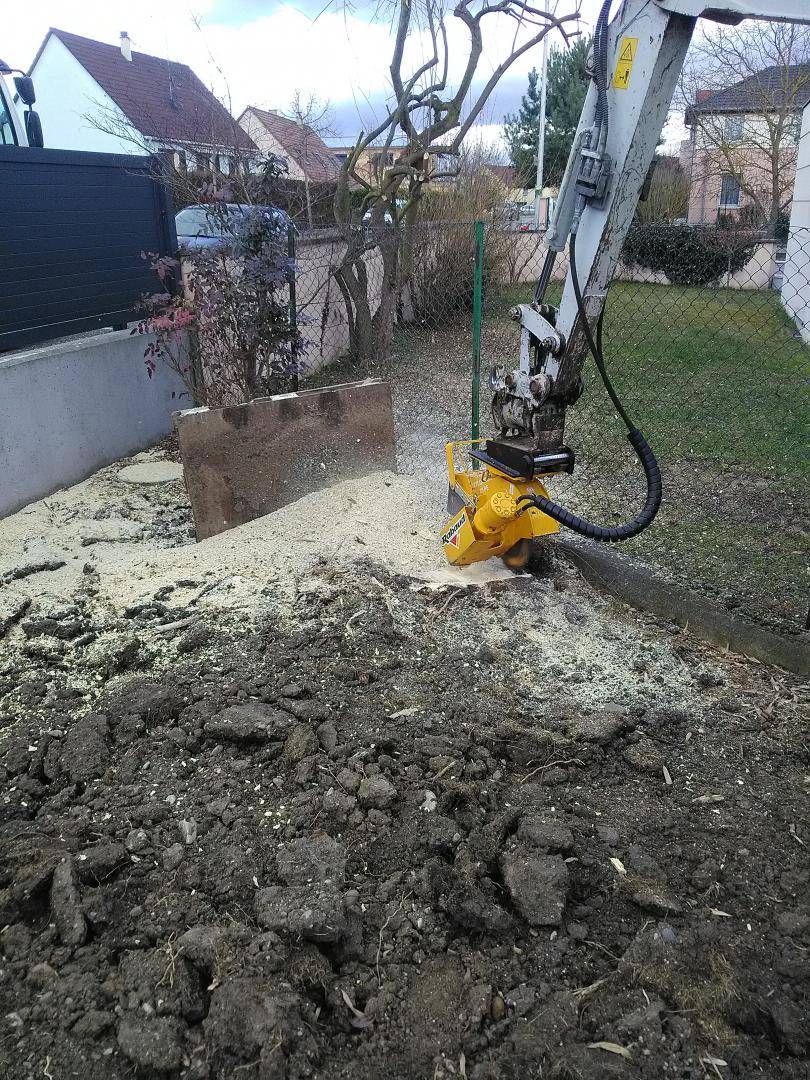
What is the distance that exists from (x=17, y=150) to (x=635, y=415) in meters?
5.48

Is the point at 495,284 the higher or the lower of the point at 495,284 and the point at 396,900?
the higher

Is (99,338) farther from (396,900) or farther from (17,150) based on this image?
(396,900)

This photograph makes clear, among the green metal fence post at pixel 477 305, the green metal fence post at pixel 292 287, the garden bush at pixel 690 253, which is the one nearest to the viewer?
the green metal fence post at pixel 477 305

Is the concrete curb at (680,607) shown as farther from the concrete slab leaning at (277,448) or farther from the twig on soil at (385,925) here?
the twig on soil at (385,925)

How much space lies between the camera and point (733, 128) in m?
25.2

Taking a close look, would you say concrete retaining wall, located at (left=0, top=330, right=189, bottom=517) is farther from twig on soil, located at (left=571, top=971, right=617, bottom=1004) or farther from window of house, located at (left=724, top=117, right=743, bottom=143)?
window of house, located at (left=724, top=117, right=743, bottom=143)

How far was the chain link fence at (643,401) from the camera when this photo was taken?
4.77 m

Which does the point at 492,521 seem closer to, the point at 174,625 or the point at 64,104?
the point at 174,625

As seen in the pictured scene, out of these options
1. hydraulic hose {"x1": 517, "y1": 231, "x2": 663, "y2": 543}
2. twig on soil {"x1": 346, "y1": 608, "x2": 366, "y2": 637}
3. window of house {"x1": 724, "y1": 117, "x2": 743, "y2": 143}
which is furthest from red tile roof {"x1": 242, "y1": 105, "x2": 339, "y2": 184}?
window of house {"x1": 724, "y1": 117, "x2": 743, "y2": 143}

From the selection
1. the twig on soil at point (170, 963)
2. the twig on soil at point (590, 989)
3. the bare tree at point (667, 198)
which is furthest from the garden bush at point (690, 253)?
the twig on soil at point (170, 963)

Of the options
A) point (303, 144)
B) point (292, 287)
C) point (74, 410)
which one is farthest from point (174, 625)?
point (303, 144)

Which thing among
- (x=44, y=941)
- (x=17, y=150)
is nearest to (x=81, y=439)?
(x=17, y=150)

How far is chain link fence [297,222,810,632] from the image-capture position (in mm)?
4770

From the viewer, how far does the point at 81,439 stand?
20.7ft
